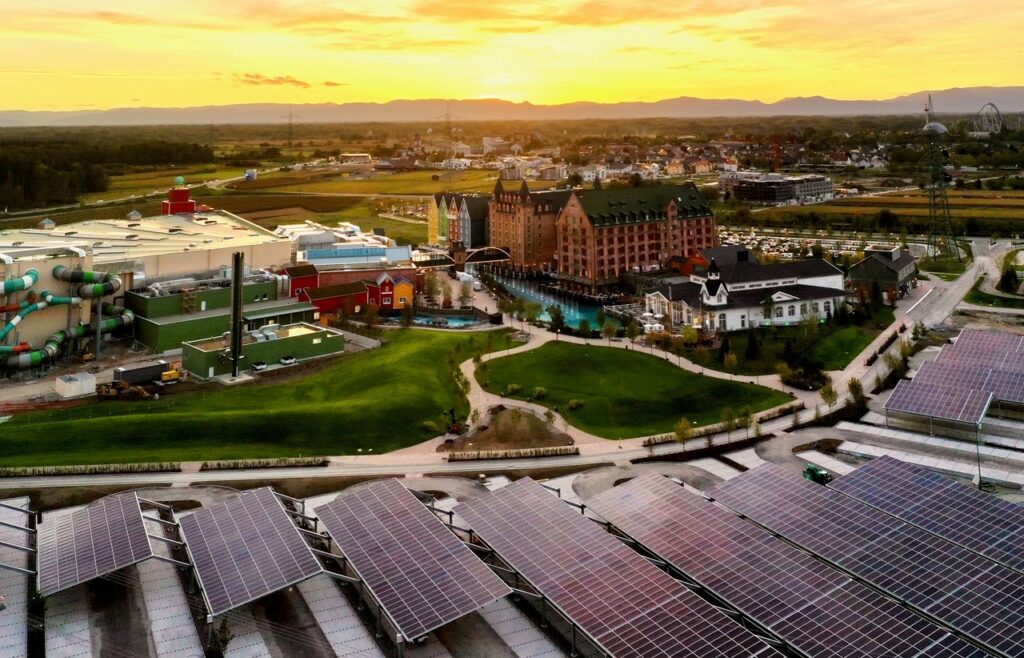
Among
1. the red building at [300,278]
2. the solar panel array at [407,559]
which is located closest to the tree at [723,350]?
the solar panel array at [407,559]

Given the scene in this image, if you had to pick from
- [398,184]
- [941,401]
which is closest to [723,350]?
[941,401]

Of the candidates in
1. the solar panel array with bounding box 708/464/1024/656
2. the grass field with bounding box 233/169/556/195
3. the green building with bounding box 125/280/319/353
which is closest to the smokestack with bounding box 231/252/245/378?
the green building with bounding box 125/280/319/353

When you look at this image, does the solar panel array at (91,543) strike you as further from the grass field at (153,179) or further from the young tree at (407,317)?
the grass field at (153,179)

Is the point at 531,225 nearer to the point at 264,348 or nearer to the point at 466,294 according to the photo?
the point at 466,294

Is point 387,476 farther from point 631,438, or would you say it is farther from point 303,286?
point 303,286

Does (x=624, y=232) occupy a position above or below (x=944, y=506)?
above

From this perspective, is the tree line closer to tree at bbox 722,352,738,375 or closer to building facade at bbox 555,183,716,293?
building facade at bbox 555,183,716,293

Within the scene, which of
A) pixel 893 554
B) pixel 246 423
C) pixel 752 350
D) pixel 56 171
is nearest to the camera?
pixel 893 554
